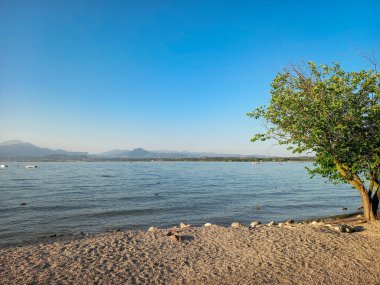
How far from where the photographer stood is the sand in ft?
35.6

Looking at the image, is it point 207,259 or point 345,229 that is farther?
point 345,229

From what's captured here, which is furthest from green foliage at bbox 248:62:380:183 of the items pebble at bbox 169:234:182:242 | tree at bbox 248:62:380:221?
pebble at bbox 169:234:182:242

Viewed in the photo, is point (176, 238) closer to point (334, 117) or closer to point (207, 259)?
point (207, 259)

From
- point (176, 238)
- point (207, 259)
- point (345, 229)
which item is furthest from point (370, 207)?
point (176, 238)

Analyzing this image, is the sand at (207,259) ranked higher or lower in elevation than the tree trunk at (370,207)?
lower

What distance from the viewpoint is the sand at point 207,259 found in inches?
427

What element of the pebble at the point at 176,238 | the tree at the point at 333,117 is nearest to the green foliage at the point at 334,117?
the tree at the point at 333,117

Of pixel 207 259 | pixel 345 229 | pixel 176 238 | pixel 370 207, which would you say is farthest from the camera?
pixel 370 207

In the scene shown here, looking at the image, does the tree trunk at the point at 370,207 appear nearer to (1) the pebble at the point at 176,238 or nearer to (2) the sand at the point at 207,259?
(2) the sand at the point at 207,259

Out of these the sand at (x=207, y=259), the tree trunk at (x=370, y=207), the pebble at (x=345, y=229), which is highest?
the tree trunk at (x=370, y=207)

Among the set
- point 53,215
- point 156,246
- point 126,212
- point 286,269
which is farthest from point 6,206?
point 286,269

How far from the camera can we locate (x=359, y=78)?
1688 centimetres

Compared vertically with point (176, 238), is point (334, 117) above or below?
above

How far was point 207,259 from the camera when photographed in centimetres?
1276
